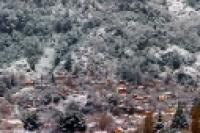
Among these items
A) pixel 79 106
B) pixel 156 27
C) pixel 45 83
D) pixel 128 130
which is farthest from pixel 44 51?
pixel 128 130

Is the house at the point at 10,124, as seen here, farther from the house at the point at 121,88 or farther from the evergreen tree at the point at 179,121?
the evergreen tree at the point at 179,121

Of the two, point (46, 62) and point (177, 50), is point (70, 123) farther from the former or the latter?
point (177, 50)

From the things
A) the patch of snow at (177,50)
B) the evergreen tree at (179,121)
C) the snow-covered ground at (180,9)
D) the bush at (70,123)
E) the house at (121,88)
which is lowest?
the house at (121,88)

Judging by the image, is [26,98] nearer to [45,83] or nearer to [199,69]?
[45,83]

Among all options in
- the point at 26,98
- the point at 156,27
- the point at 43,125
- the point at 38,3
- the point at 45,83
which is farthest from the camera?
the point at 38,3

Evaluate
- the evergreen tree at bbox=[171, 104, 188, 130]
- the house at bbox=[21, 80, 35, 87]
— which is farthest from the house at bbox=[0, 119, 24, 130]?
the evergreen tree at bbox=[171, 104, 188, 130]

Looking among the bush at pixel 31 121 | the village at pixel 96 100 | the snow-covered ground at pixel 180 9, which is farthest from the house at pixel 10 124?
the snow-covered ground at pixel 180 9

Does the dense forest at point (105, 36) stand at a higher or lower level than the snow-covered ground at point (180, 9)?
lower

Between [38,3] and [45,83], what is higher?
[38,3]

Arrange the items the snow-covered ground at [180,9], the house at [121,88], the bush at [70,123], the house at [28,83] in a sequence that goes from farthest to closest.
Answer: the snow-covered ground at [180,9], the house at [28,83], the house at [121,88], the bush at [70,123]
